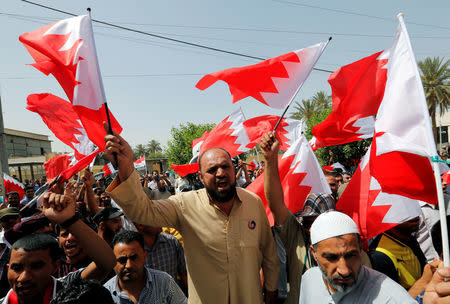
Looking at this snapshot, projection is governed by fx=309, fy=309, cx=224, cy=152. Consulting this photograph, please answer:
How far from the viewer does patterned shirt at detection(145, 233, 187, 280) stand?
3008mm

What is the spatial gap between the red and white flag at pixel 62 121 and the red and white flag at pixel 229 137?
2.13 meters

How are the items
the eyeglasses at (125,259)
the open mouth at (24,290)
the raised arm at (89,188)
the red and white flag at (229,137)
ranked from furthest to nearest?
the red and white flag at (229,137) < the raised arm at (89,188) < the eyeglasses at (125,259) < the open mouth at (24,290)

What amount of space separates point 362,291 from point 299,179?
1.87m

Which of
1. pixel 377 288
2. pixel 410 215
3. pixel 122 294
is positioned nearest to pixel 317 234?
pixel 377 288

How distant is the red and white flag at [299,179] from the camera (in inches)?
Answer: 133

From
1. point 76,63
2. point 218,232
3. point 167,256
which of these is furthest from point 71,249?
point 76,63

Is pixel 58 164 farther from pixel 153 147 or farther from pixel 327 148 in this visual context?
pixel 153 147

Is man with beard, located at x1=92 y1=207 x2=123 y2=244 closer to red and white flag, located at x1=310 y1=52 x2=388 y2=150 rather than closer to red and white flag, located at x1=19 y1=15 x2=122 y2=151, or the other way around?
red and white flag, located at x1=19 y1=15 x2=122 y2=151

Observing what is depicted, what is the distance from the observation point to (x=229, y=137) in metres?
5.65

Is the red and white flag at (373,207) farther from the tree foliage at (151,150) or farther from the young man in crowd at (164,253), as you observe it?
the tree foliage at (151,150)

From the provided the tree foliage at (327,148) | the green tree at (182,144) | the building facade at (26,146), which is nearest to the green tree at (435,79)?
the tree foliage at (327,148)

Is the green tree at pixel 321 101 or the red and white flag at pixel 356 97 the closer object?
the red and white flag at pixel 356 97

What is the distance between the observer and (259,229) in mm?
2373

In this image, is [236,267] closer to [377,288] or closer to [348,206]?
[377,288]
